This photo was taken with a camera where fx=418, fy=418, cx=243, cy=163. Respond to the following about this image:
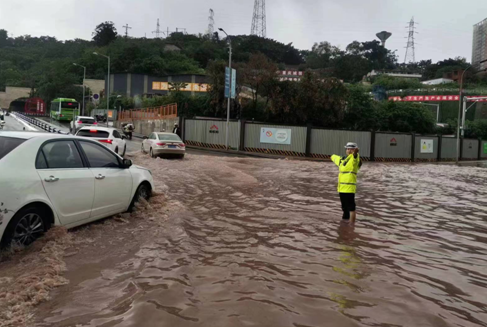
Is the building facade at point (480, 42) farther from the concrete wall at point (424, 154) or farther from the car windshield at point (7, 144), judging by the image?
the car windshield at point (7, 144)

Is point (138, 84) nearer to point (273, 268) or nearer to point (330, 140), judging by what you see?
point (330, 140)

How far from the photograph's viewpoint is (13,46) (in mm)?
147125

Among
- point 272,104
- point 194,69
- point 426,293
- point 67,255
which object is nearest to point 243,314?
point 426,293

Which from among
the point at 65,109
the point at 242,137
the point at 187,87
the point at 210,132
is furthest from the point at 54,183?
the point at 187,87

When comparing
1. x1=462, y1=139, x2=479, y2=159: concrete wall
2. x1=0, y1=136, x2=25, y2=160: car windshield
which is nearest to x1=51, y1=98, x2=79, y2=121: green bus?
x1=462, y1=139, x2=479, y2=159: concrete wall

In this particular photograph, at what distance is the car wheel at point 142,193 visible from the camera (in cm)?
746

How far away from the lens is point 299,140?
33.3m

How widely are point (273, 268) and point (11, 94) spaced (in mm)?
119698

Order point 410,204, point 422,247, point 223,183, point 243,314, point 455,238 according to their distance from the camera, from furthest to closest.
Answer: point 223,183 < point 410,204 < point 455,238 < point 422,247 < point 243,314

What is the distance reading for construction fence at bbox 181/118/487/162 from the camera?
33.1m

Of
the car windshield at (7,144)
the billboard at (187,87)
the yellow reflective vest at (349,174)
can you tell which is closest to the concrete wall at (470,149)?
the billboard at (187,87)

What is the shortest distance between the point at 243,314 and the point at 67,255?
2672 millimetres

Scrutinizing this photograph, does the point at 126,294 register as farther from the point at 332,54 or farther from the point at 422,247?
the point at 332,54

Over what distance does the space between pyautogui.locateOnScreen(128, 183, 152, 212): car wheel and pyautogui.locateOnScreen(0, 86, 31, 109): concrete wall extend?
113151mm
